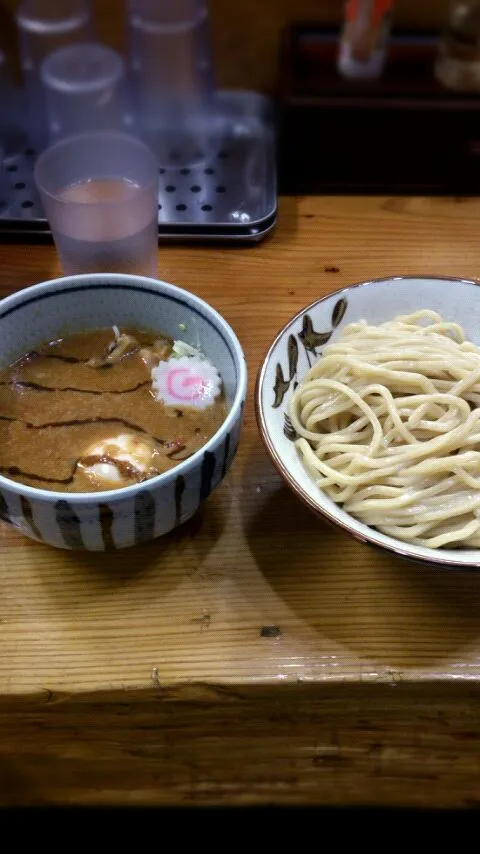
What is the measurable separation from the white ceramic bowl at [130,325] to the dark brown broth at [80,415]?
0.03 meters

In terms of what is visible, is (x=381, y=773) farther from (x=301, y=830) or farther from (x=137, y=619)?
(x=137, y=619)

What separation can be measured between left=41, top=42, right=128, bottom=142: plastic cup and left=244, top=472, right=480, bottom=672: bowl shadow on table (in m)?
1.19

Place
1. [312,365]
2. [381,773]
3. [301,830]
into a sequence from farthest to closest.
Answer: [301,830]
[381,773]
[312,365]

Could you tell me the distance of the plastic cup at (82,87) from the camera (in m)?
1.76

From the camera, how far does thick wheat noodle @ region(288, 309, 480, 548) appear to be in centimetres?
101

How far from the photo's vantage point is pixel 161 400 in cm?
108

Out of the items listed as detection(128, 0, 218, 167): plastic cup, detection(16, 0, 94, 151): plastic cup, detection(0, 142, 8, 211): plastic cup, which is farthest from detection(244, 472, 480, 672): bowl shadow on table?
detection(16, 0, 94, 151): plastic cup

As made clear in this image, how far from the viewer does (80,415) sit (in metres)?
1.05

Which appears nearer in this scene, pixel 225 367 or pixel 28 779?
pixel 225 367

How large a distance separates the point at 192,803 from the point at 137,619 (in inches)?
27.2

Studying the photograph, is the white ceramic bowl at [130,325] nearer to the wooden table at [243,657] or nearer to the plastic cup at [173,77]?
the wooden table at [243,657]

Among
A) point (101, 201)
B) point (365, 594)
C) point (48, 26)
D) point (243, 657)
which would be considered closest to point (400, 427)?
point (365, 594)

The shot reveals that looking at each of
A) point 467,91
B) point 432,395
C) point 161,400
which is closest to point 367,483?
point 432,395

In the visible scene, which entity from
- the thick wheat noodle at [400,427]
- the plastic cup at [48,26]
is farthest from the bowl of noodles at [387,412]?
the plastic cup at [48,26]
